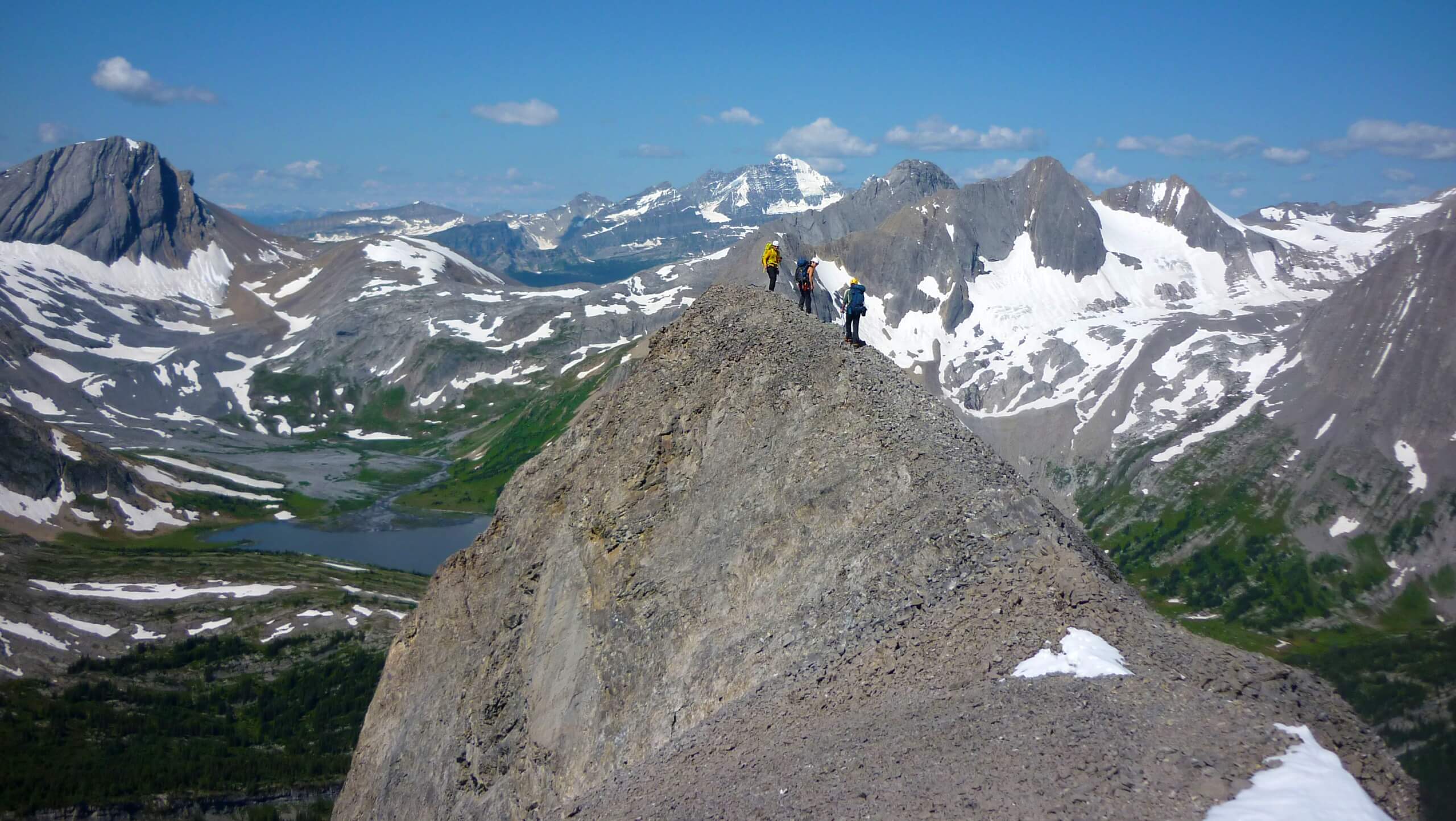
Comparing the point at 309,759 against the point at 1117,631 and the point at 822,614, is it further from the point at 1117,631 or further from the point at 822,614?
the point at 1117,631

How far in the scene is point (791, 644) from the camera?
2817 centimetres

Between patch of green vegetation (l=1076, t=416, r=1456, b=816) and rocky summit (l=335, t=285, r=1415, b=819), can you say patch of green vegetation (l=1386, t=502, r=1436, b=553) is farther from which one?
rocky summit (l=335, t=285, r=1415, b=819)

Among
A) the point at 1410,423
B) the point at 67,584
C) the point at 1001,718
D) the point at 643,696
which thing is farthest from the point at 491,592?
the point at 1410,423

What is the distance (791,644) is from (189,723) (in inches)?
4024

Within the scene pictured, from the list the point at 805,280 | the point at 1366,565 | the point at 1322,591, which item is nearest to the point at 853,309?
the point at 805,280

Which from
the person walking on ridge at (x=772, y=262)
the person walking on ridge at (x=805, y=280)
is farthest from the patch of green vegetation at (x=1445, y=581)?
the person walking on ridge at (x=772, y=262)

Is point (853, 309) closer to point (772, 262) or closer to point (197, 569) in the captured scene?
point (772, 262)

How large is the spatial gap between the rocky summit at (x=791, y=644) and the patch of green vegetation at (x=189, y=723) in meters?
65.9

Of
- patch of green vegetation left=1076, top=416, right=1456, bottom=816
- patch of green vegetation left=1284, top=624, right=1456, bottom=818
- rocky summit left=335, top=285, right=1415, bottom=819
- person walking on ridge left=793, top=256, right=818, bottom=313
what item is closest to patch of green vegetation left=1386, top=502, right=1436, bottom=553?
patch of green vegetation left=1076, top=416, right=1456, bottom=816

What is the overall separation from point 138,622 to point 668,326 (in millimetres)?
114834

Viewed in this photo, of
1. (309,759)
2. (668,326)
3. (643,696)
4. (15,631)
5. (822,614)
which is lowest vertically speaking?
(309,759)

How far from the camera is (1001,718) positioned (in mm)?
20266

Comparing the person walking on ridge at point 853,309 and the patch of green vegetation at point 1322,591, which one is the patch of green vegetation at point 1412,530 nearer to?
the patch of green vegetation at point 1322,591

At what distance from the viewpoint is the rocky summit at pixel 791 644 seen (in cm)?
1897
